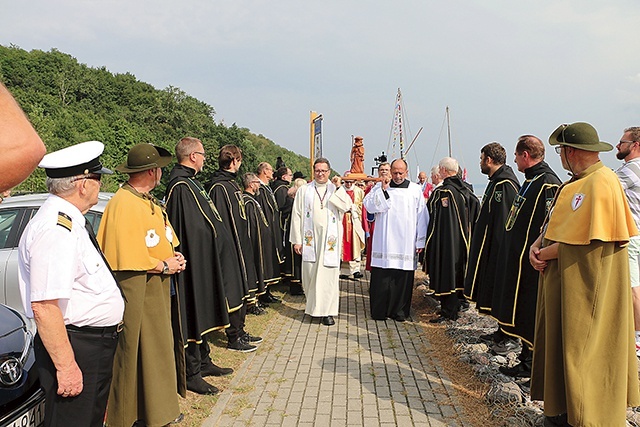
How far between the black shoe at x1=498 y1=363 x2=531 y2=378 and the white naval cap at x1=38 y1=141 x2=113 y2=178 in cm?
414

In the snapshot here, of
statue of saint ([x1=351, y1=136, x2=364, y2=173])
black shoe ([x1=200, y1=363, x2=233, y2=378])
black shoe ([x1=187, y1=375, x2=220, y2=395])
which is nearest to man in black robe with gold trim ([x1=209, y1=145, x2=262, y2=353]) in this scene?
black shoe ([x1=200, y1=363, x2=233, y2=378])

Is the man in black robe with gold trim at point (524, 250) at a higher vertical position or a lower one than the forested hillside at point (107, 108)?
lower

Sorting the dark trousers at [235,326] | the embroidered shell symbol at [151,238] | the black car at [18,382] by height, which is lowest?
the dark trousers at [235,326]

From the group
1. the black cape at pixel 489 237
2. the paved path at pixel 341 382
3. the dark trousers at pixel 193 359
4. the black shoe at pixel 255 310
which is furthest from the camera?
the black shoe at pixel 255 310

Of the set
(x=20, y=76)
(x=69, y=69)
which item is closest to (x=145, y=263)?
(x=20, y=76)

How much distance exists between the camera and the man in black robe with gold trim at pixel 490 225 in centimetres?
571

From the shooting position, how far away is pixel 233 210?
20.1 ft

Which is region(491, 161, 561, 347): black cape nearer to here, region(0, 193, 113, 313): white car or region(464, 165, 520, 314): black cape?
region(464, 165, 520, 314): black cape

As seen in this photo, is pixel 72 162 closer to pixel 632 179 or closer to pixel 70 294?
pixel 70 294

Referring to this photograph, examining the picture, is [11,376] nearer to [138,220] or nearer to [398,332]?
[138,220]

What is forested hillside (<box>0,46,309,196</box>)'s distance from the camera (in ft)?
140

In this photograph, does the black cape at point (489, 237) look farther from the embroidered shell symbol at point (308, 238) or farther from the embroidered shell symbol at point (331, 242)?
the embroidered shell symbol at point (308, 238)

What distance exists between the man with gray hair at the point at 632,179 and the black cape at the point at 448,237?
2459 mm

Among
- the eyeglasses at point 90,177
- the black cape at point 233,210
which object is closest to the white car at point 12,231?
the black cape at point 233,210
